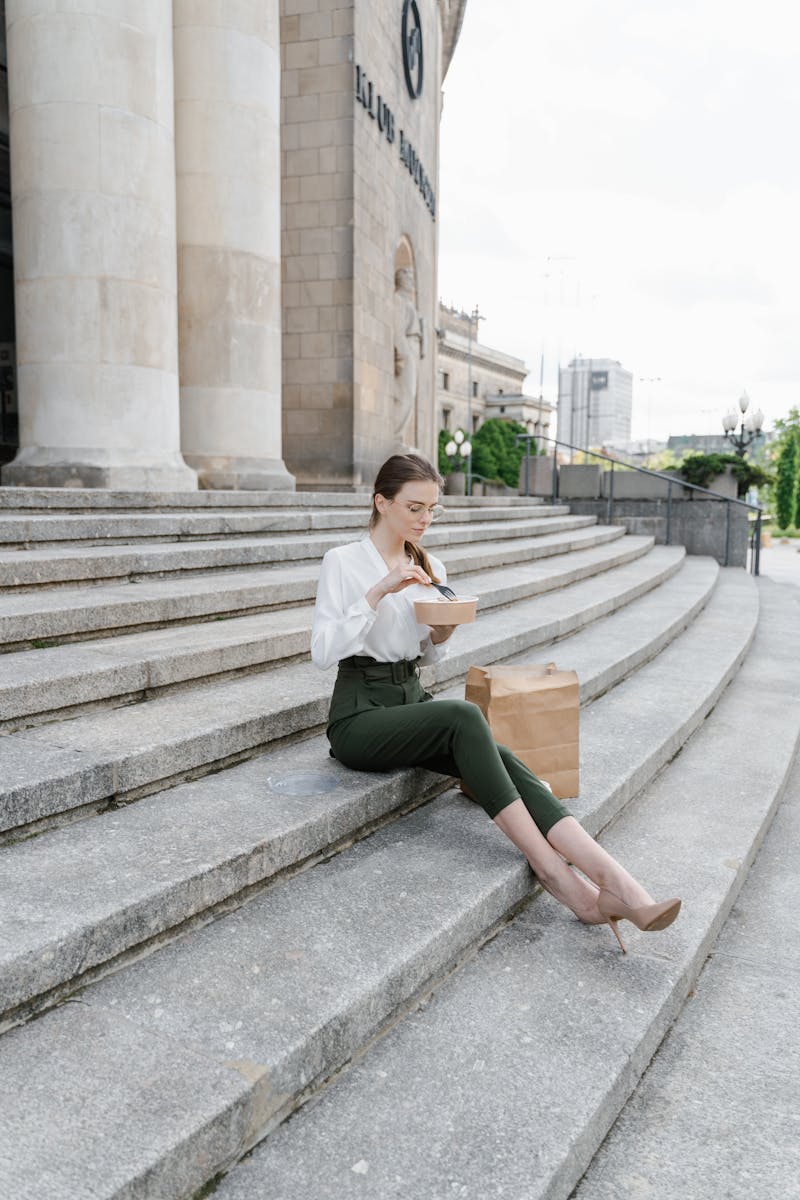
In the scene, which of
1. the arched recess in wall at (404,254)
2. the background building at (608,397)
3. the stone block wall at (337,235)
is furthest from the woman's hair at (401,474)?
the background building at (608,397)

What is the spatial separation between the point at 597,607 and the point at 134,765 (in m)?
5.20

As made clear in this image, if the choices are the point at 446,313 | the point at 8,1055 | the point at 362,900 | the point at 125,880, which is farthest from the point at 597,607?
the point at 446,313

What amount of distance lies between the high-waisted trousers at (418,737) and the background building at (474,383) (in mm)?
66331

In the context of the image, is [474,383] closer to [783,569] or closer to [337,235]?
[783,569]

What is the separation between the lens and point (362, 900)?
274 centimetres

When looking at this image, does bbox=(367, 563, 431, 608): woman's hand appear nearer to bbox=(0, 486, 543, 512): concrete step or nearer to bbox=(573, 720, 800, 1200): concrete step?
bbox=(573, 720, 800, 1200): concrete step

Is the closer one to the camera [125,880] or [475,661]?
[125,880]

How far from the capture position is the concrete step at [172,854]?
7.14ft

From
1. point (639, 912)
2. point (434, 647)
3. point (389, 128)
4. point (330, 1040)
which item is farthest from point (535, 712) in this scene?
point (389, 128)

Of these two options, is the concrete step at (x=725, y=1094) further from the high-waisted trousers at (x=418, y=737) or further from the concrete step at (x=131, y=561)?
the concrete step at (x=131, y=561)

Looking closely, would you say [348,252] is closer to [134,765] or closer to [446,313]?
[134,765]

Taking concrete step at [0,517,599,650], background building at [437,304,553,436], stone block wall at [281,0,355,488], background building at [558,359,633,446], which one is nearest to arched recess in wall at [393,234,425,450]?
stone block wall at [281,0,355,488]

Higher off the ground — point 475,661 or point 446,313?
point 446,313

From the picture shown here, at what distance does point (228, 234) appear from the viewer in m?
9.17
